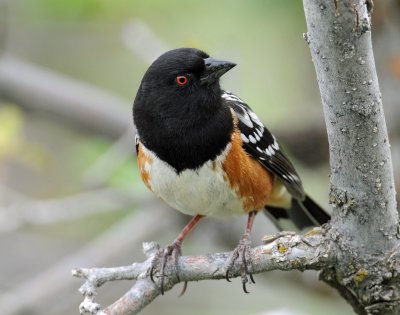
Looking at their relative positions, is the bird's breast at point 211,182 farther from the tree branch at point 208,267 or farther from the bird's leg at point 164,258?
the tree branch at point 208,267

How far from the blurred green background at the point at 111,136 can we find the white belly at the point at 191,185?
703 millimetres

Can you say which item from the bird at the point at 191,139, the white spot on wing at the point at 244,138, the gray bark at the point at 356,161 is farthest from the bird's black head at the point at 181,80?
the gray bark at the point at 356,161

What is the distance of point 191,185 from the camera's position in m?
3.16

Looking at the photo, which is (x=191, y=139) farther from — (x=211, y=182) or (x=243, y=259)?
(x=243, y=259)

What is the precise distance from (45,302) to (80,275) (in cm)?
176

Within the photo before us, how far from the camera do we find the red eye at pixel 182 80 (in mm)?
3189

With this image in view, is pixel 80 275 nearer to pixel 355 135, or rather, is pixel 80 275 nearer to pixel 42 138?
pixel 355 135

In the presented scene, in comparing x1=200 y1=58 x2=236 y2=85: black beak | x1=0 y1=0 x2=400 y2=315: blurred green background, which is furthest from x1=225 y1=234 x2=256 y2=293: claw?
x1=200 y1=58 x2=236 y2=85: black beak

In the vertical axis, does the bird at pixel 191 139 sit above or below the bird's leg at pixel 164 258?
above

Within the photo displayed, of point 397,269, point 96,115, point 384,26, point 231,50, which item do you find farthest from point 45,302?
point 384,26

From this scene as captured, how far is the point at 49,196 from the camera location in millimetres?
5918

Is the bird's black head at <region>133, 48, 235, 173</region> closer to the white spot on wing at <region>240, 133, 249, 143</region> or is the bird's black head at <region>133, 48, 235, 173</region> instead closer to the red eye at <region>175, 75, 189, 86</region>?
the red eye at <region>175, 75, 189, 86</region>

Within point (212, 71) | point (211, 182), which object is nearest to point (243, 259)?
point (211, 182)

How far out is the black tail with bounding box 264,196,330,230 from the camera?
12.9ft
